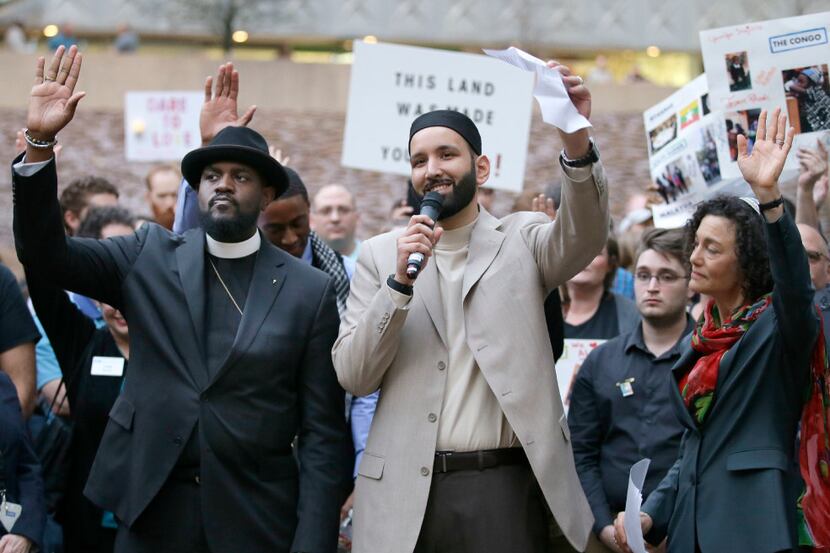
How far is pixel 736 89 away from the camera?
547 cm

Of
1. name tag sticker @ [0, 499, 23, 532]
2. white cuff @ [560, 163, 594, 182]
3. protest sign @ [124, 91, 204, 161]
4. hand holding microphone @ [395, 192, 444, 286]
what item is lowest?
name tag sticker @ [0, 499, 23, 532]

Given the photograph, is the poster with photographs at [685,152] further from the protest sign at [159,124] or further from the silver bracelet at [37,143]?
the protest sign at [159,124]

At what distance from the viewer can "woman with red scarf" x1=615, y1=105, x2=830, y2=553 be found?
3967mm

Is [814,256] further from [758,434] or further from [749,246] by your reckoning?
[758,434]

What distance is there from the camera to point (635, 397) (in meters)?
5.28

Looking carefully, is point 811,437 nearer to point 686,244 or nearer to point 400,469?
point 686,244

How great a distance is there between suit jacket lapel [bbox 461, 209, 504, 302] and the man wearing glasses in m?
1.26

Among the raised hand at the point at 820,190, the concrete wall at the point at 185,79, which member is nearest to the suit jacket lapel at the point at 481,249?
the raised hand at the point at 820,190

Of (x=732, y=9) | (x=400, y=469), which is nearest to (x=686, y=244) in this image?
(x=400, y=469)

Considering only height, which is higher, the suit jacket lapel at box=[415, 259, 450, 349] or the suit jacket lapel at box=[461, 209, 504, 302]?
the suit jacket lapel at box=[461, 209, 504, 302]

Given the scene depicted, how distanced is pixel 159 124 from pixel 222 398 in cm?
674

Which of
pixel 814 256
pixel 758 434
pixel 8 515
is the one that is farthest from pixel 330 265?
pixel 758 434

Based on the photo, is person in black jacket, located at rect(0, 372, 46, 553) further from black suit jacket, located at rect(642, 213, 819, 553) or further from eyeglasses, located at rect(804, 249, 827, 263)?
eyeglasses, located at rect(804, 249, 827, 263)

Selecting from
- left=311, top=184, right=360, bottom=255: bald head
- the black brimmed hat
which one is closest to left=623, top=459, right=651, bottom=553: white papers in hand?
the black brimmed hat
